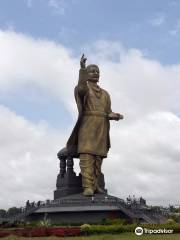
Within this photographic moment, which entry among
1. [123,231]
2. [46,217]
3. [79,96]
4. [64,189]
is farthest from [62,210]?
[123,231]

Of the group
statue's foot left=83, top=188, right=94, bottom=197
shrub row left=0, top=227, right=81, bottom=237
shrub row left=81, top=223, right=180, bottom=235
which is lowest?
shrub row left=0, top=227, right=81, bottom=237

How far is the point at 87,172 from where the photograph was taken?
89.1ft

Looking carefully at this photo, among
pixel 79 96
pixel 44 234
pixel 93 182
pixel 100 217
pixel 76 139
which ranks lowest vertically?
pixel 44 234

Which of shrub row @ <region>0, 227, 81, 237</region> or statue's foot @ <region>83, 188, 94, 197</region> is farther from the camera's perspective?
statue's foot @ <region>83, 188, 94, 197</region>

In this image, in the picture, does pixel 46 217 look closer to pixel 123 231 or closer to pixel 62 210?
pixel 62 210

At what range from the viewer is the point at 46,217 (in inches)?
1037

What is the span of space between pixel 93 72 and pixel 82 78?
2.51 m

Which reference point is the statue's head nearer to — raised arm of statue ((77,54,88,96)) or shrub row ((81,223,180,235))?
raised arm of statue ((77,54,88,96))

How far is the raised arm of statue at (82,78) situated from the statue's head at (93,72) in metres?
1.56

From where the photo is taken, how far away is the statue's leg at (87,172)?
2706 centimetres

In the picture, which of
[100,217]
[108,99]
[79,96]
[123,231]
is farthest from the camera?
[108,99]

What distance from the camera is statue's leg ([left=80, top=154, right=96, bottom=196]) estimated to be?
2706cm

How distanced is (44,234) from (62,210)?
1004 cm

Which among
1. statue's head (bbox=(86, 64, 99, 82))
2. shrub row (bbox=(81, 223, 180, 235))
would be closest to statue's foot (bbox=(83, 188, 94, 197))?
statue's head (bbox=(86, 64, 99, 82))
